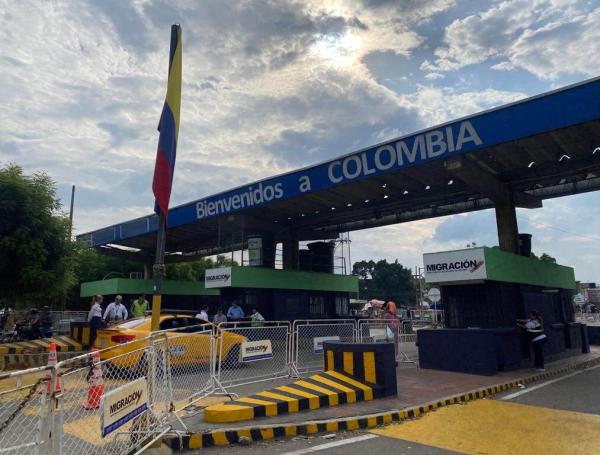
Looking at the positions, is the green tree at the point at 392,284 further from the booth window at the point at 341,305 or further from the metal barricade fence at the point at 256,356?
the metal barricade fence at the point at 256,356

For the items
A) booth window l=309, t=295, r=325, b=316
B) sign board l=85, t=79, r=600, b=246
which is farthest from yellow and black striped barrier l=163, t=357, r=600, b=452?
booth window l=309, t=295, r=325, b=316

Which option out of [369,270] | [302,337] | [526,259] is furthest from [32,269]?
[369,270]

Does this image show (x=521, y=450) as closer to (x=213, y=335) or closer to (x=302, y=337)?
(x=213, y=335)

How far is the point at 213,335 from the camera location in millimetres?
8227

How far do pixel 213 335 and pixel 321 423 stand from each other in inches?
105

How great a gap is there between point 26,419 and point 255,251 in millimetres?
15585

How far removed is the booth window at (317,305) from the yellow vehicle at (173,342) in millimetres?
11040

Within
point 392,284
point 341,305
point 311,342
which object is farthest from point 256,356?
point 392,284

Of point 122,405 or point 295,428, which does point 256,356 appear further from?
point 122,405

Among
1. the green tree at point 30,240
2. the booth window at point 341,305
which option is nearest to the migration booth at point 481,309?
the booth window at point 341,305

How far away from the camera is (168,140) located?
6301 millimetres

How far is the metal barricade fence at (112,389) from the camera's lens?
5.07 m

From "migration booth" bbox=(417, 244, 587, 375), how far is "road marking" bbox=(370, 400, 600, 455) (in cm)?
362

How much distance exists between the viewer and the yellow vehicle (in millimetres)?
7036
